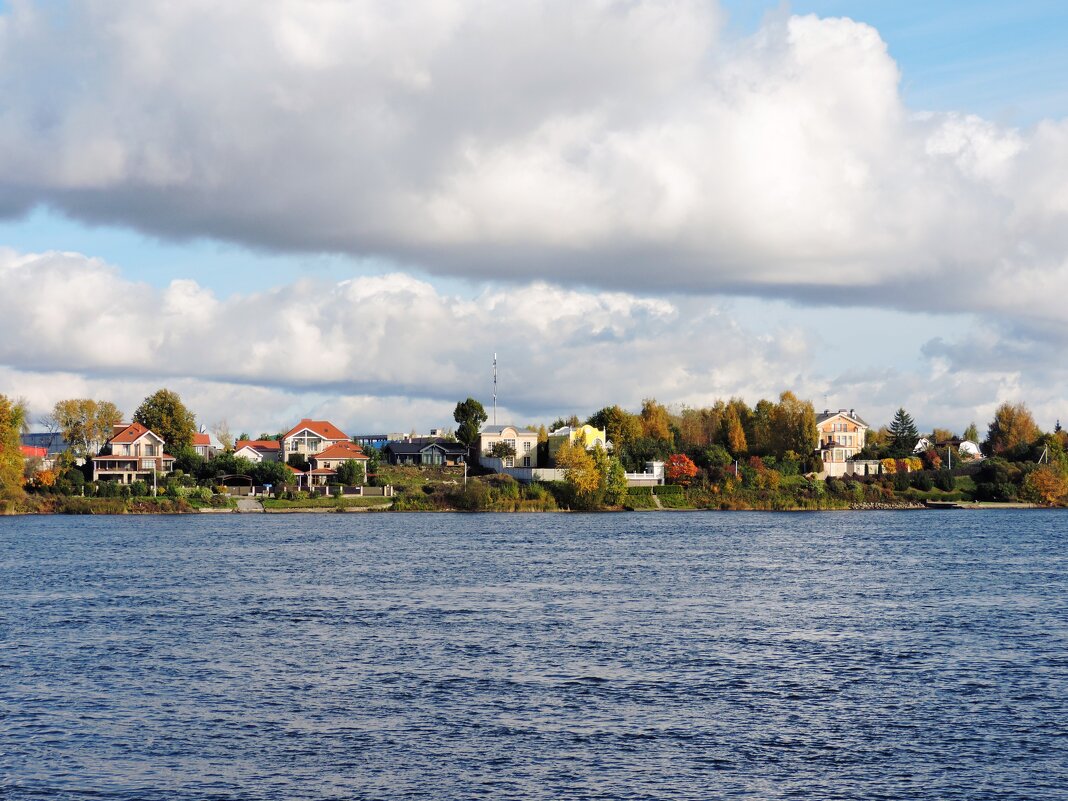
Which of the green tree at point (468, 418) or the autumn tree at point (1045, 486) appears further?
the green tree at point (468, 418)

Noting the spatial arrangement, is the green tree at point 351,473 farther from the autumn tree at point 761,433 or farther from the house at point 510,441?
the autumn tree at point 761,433

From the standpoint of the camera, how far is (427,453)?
179250 mm

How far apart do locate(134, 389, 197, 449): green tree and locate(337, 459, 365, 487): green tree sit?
27817 mm

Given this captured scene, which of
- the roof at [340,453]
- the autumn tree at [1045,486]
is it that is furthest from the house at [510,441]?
the autumn tree at [1045,486]

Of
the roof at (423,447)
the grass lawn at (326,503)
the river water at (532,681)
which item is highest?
the roof at (423,447)

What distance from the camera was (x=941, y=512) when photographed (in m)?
146

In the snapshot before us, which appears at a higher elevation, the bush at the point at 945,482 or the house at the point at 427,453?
the house at the point at 427,453

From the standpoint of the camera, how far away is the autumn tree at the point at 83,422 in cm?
17550

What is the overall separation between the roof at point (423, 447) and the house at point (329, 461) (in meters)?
23.0

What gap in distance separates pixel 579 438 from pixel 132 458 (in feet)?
202

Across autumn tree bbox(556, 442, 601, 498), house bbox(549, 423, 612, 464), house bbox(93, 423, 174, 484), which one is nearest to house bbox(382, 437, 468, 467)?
house bbox(549, 423, 612, 464)

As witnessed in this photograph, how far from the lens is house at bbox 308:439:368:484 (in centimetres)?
15350

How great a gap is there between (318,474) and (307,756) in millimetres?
130879

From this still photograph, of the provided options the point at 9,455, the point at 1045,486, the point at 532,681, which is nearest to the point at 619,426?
the point at 1045,486
